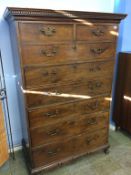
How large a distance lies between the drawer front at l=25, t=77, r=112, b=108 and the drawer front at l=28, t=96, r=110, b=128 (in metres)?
0.06

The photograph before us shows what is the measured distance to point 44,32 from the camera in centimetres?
134

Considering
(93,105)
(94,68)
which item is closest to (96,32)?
(94,68)

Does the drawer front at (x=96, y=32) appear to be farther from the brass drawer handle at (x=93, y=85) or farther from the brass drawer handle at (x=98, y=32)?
the brass drawer handle at (x=93, y=85)

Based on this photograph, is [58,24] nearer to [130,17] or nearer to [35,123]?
[35,123]

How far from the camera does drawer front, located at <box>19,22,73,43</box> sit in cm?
128

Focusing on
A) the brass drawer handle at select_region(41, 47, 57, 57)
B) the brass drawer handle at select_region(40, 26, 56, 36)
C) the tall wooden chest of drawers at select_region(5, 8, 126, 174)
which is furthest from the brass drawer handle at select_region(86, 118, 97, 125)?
the brass drawer handle at select_region(40, 26, 56, 36)

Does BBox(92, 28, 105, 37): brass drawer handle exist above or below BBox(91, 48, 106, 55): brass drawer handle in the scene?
above

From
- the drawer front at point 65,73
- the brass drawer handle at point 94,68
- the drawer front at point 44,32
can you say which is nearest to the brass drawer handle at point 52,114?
the drawer front at point 65,73

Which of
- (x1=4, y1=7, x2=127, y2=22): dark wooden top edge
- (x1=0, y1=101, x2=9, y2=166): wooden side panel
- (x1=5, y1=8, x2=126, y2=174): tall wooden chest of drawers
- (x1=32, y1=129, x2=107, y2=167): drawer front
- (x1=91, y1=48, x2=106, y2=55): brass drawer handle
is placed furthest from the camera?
(x1=0, y1=101, x2=9, y2=166): wooden side panel

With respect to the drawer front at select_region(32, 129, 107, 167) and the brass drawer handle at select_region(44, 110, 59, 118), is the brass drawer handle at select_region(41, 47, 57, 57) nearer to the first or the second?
the brass drawer handle at select_region(44, 110, 59, 118)

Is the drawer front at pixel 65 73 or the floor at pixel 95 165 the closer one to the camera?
the drawer front at pixel 65 73

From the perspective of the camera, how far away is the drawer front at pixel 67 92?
146 cm

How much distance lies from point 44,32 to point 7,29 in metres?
0.57

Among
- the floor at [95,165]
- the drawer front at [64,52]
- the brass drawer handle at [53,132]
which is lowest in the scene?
the floor at [95,165]
